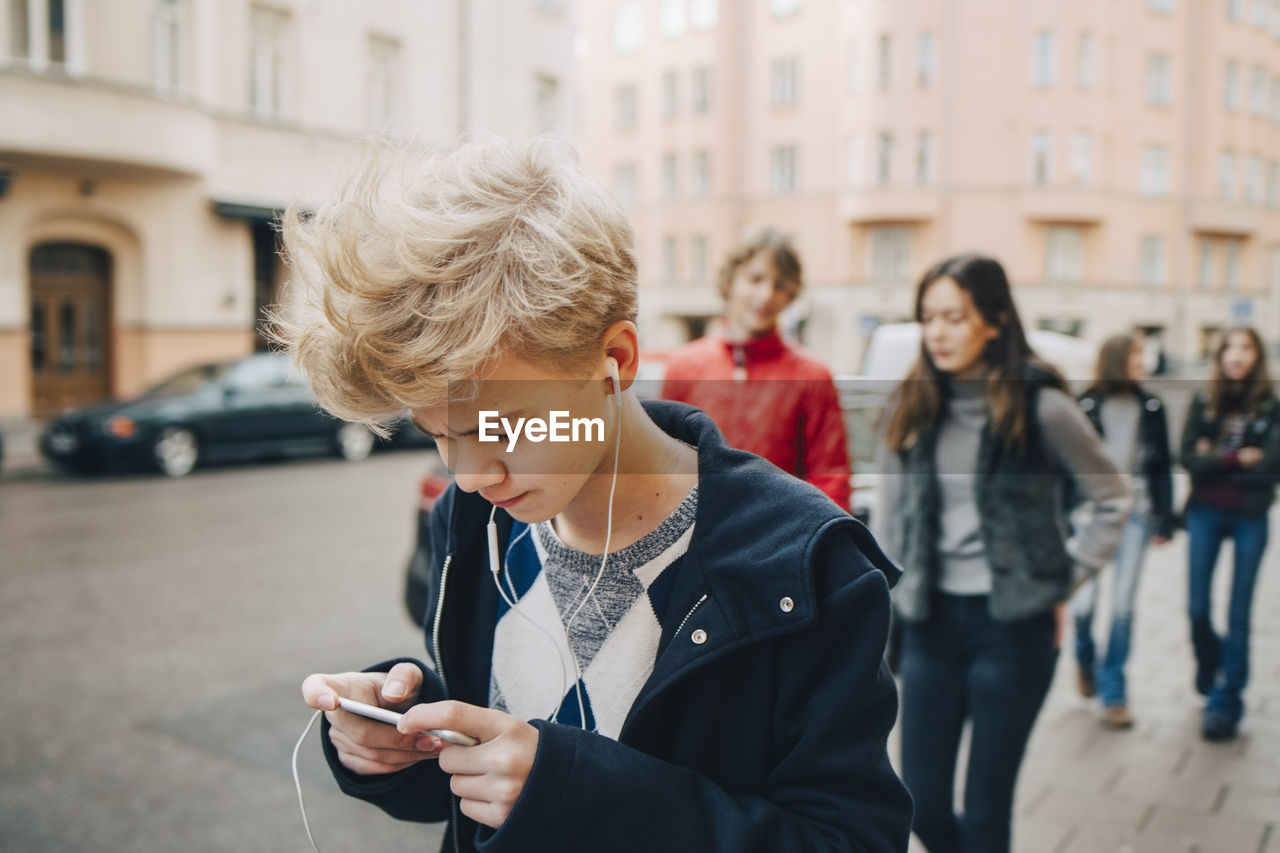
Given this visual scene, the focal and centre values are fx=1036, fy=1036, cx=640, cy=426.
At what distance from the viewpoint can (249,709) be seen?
4555mm

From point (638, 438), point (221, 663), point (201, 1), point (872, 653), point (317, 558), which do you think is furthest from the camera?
point (201, 1)

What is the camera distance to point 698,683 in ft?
3.92

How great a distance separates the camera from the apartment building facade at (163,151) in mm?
15328

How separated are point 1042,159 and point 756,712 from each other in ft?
110

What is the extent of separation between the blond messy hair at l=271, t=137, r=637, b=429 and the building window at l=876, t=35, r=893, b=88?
92.0ft

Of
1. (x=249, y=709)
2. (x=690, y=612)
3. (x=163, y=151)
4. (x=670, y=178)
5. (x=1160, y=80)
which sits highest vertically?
(x=1160, y=80)

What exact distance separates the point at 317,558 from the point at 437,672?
6564 mm

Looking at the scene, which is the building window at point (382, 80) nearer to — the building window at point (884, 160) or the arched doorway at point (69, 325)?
the arched doorway at point (69, 325)

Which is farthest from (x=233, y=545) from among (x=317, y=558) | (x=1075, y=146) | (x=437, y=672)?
(x=1075, y=146)

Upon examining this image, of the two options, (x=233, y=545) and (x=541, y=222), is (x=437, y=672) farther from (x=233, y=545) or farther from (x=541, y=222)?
(x=233, y=545)

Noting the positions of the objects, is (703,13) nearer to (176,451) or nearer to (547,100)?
(547,100)

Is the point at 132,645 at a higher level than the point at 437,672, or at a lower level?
lower

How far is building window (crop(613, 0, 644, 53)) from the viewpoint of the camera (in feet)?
119

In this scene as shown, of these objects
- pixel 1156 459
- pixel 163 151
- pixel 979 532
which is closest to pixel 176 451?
pixel 163 151
